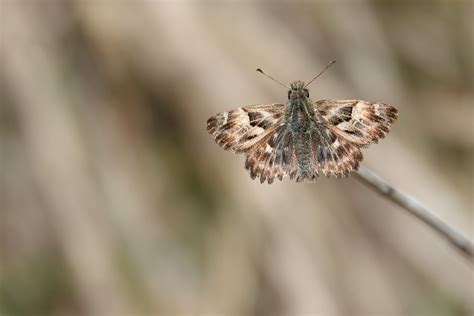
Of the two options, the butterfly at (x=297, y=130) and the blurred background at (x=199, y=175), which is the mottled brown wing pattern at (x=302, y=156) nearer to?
the butterfly at (x=297, y=130)

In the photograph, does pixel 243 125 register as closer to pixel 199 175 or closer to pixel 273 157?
pixel 273 157

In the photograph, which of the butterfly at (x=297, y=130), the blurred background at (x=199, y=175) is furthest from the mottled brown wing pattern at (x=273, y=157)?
the blurred background at (x=199, y=175)

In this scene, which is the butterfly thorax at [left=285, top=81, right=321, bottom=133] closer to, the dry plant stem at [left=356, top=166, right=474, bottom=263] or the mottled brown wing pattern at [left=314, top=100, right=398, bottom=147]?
the mottled brown wing pattern at [left=314, top=100, right=398, bottom=147]

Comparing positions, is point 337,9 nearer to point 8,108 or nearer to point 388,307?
point 388,307

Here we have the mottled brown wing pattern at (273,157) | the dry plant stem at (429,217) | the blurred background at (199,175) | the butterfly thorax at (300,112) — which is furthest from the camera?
the blurred background at (199,175)

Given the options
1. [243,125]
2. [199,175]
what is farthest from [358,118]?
[199,175]

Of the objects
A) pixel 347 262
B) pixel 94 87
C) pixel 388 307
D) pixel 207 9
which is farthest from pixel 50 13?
pixel 388 307
